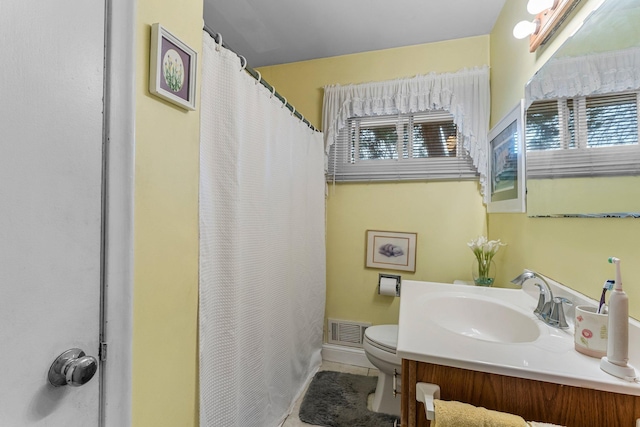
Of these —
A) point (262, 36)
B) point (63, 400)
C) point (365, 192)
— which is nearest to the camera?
point (63, 400)

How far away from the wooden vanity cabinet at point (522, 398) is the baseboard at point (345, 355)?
56.1 inches

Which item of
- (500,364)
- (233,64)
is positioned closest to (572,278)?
(500,364)

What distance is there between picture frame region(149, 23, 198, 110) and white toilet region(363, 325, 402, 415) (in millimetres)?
1577

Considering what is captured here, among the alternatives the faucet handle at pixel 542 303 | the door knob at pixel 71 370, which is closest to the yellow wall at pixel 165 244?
the door knob at pixel 71 370

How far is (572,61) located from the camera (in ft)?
3.31

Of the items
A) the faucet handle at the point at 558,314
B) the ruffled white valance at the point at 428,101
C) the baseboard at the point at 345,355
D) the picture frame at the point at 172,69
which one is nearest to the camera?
the picture frame at the point at 172,69

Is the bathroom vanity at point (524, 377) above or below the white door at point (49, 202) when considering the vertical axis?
below

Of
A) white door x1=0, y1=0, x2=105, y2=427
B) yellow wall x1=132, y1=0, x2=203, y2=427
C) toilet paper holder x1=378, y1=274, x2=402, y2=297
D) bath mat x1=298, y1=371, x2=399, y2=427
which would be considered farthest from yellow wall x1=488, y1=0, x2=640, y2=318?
white door x1=0, y1=0, x2=105, y2=427

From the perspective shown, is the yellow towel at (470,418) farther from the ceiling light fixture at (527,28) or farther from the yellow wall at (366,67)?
the yellow wall at (366,67)

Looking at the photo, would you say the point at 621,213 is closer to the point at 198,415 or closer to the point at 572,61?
the point at 572,61

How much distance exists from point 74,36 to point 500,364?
1.28 meters

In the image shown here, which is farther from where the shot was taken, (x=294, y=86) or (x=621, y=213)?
(x=294, y=86)

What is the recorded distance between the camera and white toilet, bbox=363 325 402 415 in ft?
5.22

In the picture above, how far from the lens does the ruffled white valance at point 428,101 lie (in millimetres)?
1921
